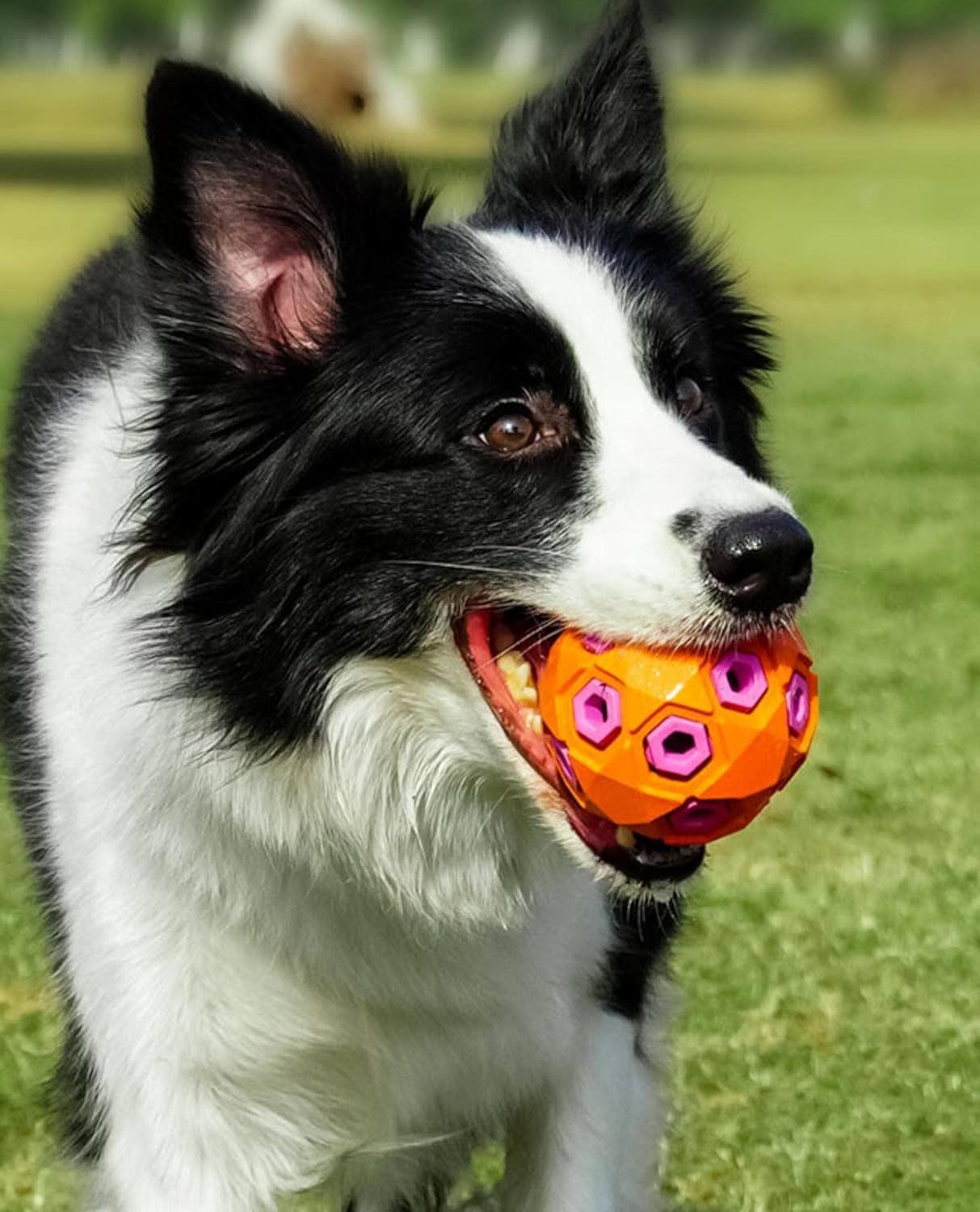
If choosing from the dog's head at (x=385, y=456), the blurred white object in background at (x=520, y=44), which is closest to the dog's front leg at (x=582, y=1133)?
the dog's head at (x=385, y=456)

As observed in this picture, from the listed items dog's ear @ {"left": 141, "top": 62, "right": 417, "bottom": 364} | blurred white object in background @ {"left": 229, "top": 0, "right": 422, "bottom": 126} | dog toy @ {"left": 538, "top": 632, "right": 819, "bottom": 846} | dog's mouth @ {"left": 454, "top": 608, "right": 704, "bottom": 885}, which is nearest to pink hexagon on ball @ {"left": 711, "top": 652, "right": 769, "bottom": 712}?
dog toy @ {"left": 538, "top": 632, "right": 819, "bottom": 846}

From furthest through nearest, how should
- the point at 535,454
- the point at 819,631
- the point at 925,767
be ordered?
the point at 819,631
the point at 925,767
the point at 535,454

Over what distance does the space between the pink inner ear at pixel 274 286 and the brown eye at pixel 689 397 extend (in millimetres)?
583

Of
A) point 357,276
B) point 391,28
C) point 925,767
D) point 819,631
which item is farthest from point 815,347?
point 391,28

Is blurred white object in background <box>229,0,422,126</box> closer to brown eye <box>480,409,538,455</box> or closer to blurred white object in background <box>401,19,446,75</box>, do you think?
blurred white object in background <box>401,19,446,75</box>

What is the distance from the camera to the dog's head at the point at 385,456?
3.45m

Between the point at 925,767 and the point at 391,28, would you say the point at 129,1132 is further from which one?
the point at 391,28

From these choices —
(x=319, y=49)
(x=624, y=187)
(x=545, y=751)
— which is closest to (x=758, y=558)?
(x=545, y=751)

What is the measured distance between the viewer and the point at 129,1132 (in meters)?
3.75

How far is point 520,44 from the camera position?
7712 cm

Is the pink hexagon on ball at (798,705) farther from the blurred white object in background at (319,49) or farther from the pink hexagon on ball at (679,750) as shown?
the blurred white object in background at (319,49)

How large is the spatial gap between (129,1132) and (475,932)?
67cm

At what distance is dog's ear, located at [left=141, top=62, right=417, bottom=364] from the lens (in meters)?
3.48

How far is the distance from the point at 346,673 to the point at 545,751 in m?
0.39
